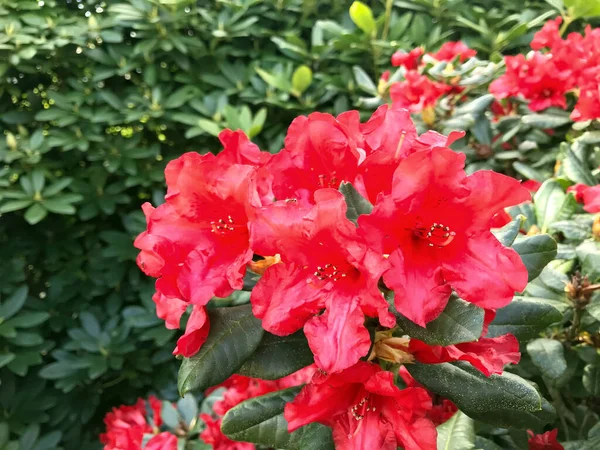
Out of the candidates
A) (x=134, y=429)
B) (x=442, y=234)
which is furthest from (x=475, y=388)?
(x=134, y=429)

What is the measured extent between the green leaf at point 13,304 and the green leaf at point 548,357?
1.55 metres

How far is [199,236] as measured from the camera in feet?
2.20

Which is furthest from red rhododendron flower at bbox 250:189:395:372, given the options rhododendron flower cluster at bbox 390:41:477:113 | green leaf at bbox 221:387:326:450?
rhododendron flower cluster at bbox 390:41:477:113

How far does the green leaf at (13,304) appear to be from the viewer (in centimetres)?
164

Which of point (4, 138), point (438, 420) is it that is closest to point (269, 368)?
point (438, 420)

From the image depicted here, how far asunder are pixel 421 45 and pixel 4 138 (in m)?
1.62

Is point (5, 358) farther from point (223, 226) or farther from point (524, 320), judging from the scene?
point (524, 320)

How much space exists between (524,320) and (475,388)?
13 centimetres

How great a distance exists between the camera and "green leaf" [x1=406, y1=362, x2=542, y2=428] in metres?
0.68

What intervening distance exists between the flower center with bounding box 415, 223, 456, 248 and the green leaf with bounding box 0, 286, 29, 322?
1.54 m

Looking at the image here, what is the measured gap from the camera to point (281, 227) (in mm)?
569

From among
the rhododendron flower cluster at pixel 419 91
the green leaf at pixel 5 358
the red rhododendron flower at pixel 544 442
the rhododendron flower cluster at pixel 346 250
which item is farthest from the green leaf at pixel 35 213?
the red rhododendron flower at pixel 544 442

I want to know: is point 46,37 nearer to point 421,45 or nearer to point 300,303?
point 421,45

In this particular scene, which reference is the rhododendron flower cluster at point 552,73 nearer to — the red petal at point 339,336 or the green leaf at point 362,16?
the green leaf at point 362,16
